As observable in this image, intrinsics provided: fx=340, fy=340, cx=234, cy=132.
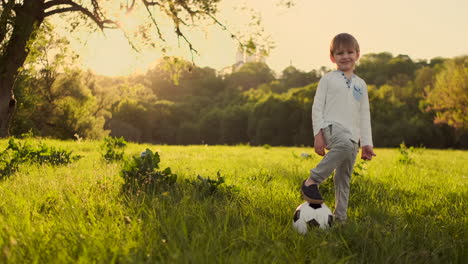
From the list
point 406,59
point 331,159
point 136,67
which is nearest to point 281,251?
point 331,159

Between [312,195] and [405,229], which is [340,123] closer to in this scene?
[312,195]

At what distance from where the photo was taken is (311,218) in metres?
3.17

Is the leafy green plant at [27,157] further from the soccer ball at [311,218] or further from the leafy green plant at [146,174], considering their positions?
the soccer ball at [311,218]

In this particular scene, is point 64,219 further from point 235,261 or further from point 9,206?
point 235,261

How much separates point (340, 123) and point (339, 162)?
41 centimetres

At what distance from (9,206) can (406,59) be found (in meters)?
78.0

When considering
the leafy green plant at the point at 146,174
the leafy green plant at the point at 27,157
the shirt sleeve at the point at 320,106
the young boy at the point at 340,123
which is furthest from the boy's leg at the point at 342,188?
the leafy green plant at the point at 27,157

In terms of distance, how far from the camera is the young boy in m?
3.38

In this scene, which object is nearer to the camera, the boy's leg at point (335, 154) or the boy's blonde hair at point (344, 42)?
the boy's leg at point (335, 154)

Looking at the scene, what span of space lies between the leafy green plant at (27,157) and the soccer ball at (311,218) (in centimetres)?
475

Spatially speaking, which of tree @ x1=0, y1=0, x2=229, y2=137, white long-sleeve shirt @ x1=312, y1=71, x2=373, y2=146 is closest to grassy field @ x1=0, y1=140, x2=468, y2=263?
white long-sleeve shirt @ x1=312, y1=71, x2=373, y2=146

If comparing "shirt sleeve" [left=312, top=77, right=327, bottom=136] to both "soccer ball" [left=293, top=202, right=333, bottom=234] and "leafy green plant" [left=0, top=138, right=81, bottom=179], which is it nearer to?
"soccer ball" [left=293, top=202, right=333, bottom=234]

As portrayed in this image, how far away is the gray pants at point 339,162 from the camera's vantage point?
336 cm

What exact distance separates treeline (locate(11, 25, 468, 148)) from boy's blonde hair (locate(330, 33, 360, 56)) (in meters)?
10.5
